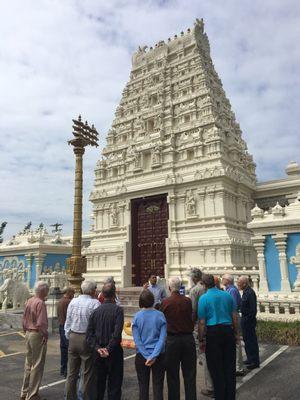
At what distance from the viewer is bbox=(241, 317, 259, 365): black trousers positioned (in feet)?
27.0

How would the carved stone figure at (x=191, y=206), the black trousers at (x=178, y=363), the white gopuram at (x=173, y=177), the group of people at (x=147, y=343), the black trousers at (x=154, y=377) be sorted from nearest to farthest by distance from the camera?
the black trousers at (x=154, y=377) → the group of people at (x=147, y=343) → the black trousers at (x=178, y=363) → the white gopuram at (x=173, y=177) → the carved stone figure at (x=191, y=206)

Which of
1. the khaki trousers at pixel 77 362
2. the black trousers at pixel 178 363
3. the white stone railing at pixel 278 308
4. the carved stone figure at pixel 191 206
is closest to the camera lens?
the black trousers at pixel 178 363

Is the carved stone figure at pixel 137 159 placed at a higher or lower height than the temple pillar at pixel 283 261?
higher

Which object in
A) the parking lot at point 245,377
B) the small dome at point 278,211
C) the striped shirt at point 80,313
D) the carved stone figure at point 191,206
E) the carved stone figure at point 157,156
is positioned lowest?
the parking lot at point 245,377

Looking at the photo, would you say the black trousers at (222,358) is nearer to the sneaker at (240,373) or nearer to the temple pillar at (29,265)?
the sneaker at (240,373)

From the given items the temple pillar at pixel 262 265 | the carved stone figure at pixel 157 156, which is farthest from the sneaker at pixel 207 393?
→ the carved stone figure at pixel 157 156

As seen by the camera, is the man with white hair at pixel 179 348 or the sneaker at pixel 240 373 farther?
the sneaker at pixel 240 373

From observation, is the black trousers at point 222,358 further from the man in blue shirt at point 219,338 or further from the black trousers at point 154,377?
the black trousers at point 154,377

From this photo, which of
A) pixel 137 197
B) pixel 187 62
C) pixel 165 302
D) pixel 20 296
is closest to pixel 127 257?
pixel 137 197

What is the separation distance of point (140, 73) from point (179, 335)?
2857cm

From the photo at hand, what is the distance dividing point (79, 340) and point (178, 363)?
178cm

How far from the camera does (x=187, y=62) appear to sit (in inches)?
1093

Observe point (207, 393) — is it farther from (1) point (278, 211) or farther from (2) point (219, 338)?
(1) point (278, 211)

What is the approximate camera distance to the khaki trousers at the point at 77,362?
19.1ft
